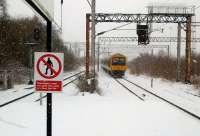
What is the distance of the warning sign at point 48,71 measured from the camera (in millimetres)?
4984

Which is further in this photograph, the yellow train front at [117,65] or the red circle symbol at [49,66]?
the yellow train front at [117,65]

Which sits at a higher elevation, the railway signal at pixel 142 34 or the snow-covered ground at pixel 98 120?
the railway signal at pixel 142 34

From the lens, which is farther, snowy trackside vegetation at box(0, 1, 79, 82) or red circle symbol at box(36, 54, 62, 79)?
snowy trackside vegetation at box(0, 1, 79, 82)

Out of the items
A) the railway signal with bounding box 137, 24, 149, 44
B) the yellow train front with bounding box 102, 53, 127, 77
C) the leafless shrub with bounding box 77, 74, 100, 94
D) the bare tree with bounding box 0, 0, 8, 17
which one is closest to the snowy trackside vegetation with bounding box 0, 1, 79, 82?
the bare tree with bounding box 0, 0, 8, 17

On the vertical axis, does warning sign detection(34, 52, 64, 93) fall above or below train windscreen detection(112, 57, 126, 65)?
above

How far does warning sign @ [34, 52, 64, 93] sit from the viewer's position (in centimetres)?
498

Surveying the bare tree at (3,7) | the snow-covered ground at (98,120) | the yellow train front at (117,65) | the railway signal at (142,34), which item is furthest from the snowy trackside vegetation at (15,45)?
the snow-covered ground at (98,120)

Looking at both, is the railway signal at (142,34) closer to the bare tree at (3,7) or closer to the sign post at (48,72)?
the bare tree at (3,7)

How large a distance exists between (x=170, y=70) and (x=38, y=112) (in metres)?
27.9

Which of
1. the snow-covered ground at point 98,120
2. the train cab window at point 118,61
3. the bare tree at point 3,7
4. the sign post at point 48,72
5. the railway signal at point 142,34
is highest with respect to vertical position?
the bare tree at point 3,7

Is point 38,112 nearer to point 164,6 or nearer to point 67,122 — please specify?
point 67,122

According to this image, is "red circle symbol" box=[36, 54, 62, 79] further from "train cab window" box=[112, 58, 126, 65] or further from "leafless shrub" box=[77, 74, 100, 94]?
"train cab window" box=[112, 58, 126, 65]

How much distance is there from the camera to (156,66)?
42719mm

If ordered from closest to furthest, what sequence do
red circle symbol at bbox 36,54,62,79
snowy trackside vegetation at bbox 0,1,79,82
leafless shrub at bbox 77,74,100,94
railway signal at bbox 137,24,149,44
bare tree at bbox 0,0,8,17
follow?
red circle symbol at bbox 36,54,62,79 → leafless shrub at bbox 77,74,100,94 → railway signal at bbox 137,24,149,44 → snowy trackside vegetation at bbox 0,1,79,82 → bare tree at bbox 0,0,8,17
